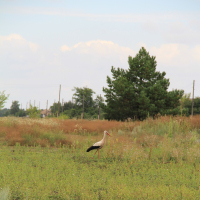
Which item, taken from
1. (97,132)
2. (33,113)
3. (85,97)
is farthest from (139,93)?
(85,97)

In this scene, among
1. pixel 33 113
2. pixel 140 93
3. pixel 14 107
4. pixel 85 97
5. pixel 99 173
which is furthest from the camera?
pixel 14 107

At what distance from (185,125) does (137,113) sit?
1051cm

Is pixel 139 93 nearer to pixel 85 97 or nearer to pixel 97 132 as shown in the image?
pixel 97 132

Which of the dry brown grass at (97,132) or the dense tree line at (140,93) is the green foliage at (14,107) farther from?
the dry brown grass at (97,132)

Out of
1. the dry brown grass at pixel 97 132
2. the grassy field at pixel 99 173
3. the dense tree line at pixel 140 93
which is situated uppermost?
the dense tree line at pixel 140 93

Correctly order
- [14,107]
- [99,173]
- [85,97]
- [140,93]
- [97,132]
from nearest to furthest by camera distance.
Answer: [99,173] < [97,132] < [140,93] < [85,97] < [14,107]

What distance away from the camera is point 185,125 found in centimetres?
1403

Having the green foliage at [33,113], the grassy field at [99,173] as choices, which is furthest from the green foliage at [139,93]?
the grassy field at [99,173]

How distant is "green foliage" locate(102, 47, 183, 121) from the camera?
78.1 feet

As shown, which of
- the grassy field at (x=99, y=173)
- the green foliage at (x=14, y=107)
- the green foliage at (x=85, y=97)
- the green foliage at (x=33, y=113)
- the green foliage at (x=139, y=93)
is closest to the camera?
the grassy field at (x=99, y=173)

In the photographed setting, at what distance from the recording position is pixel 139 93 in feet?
82.0

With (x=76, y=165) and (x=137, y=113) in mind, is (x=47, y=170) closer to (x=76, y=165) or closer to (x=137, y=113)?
(x=76, y=165)

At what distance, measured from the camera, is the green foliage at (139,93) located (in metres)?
23.8

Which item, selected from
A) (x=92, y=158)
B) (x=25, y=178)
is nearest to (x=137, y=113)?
(x=92, y=158)
